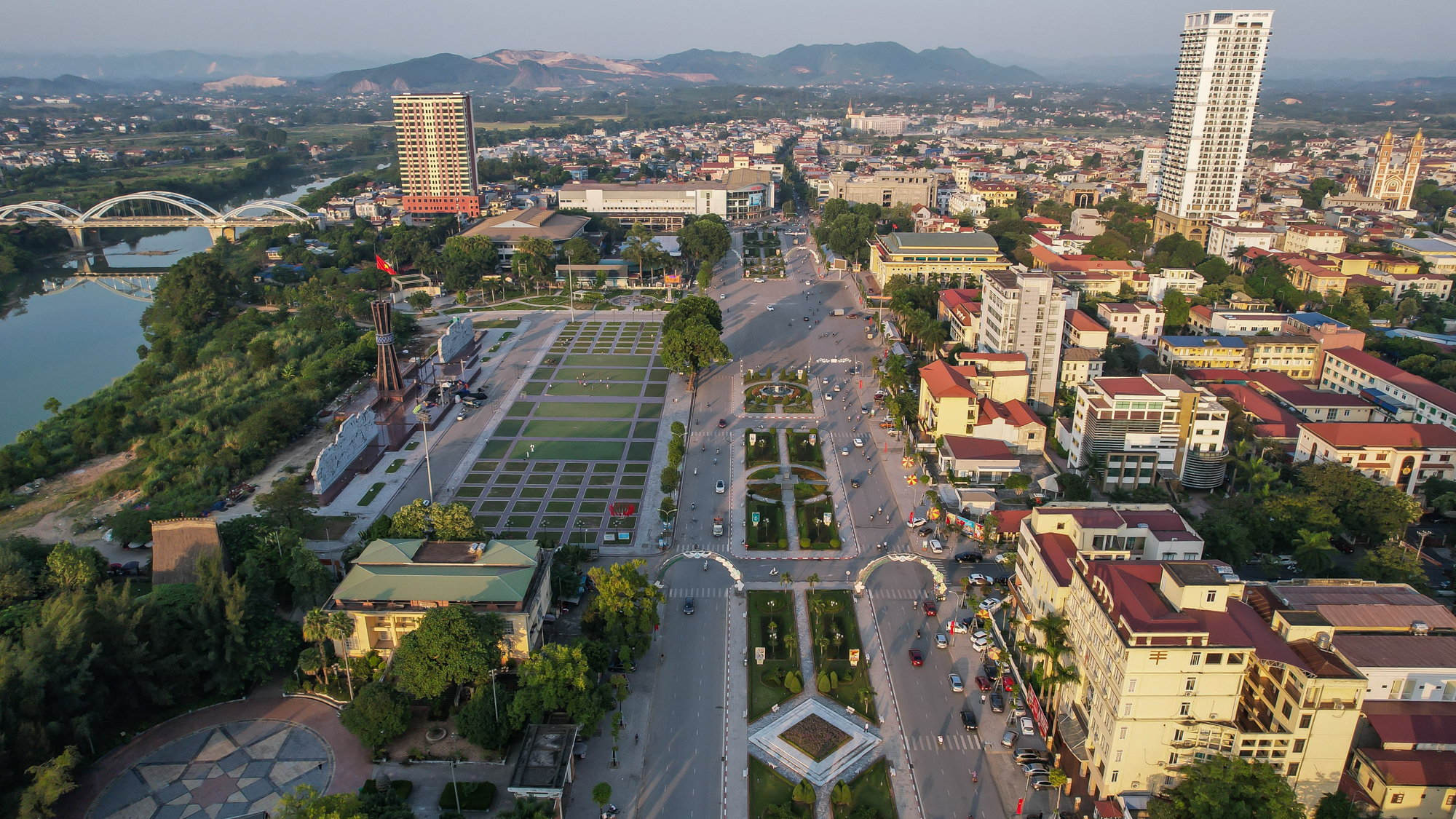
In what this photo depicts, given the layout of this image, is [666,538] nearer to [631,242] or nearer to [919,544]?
[919,544]

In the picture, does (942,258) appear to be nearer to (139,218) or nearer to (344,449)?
(344,449)

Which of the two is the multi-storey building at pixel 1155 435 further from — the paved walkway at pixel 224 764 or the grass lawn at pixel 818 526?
the paved walkway at pixel 224 764

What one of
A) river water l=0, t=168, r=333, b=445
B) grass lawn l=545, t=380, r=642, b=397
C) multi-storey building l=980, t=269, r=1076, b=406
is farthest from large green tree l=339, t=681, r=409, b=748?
river water l=0, t=168, r=333, b=445

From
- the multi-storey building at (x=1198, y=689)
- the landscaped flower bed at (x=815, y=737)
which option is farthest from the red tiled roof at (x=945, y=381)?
the landscaped flower bed at (x=815, y=737)

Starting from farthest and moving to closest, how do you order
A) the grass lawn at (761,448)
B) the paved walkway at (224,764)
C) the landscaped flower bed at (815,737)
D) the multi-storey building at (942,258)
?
the multi-storey building at (942,258)
the grass lawn at (761,448)
the landscaped flower bed at (815,737)
the paved walkway at (224,764)

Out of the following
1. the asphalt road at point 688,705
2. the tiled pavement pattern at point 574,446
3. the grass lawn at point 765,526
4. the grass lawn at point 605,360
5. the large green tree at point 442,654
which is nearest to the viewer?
the asphalt road at point 688,705

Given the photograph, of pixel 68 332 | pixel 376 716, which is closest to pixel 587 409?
pixel 376 716
